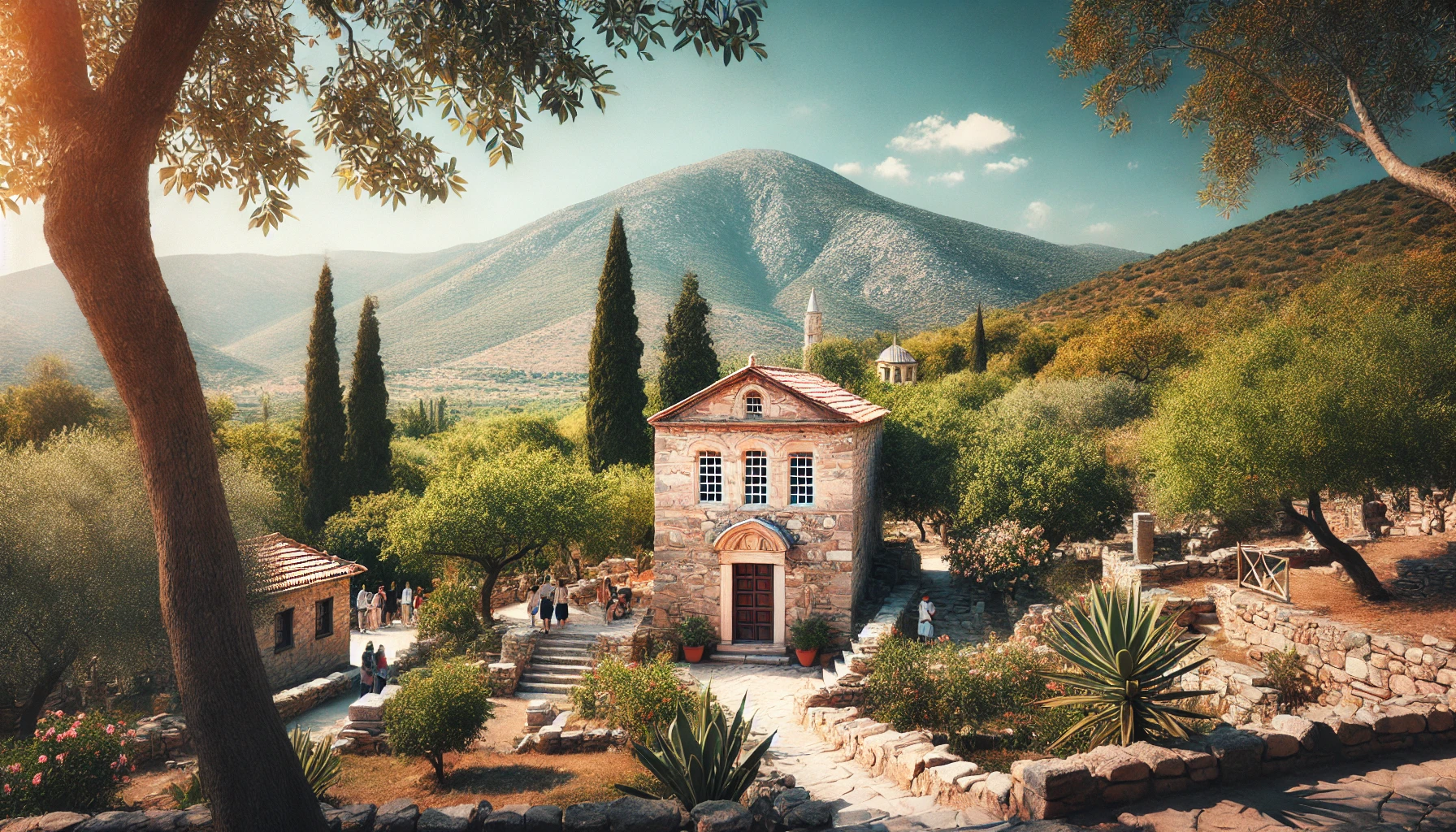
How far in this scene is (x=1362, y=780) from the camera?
7250 mm

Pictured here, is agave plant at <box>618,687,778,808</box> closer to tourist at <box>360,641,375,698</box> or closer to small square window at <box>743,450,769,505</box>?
tourist at <box>360,641,375,698</box>

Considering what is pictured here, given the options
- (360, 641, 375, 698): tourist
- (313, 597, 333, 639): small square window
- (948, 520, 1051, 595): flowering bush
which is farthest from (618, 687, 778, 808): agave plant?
(948, 520, 1051, 595): flowering bush

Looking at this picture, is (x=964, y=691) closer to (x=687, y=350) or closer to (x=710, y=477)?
(x=710, y=477)

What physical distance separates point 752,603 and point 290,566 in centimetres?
1184

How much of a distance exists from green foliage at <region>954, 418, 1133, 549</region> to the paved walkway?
1486 centimetres

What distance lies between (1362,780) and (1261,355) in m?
14.1

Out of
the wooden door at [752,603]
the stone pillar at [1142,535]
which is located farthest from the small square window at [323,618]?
the stone pillar at [1142,535]

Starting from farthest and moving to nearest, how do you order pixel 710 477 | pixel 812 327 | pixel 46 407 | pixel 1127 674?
pixel 46 407
pixel 812 327
pixel 710 477
pixel 1127 674

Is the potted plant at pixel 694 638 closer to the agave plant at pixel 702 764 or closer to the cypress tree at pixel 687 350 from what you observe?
the agave plant at pixel 702 764

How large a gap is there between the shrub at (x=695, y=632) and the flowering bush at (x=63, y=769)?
11627 millimetres

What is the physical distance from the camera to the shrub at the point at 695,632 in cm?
1948

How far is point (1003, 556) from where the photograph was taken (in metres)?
21.4

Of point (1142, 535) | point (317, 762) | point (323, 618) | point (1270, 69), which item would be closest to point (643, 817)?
point (317, 762)

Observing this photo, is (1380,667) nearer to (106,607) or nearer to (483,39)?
(483,39)
